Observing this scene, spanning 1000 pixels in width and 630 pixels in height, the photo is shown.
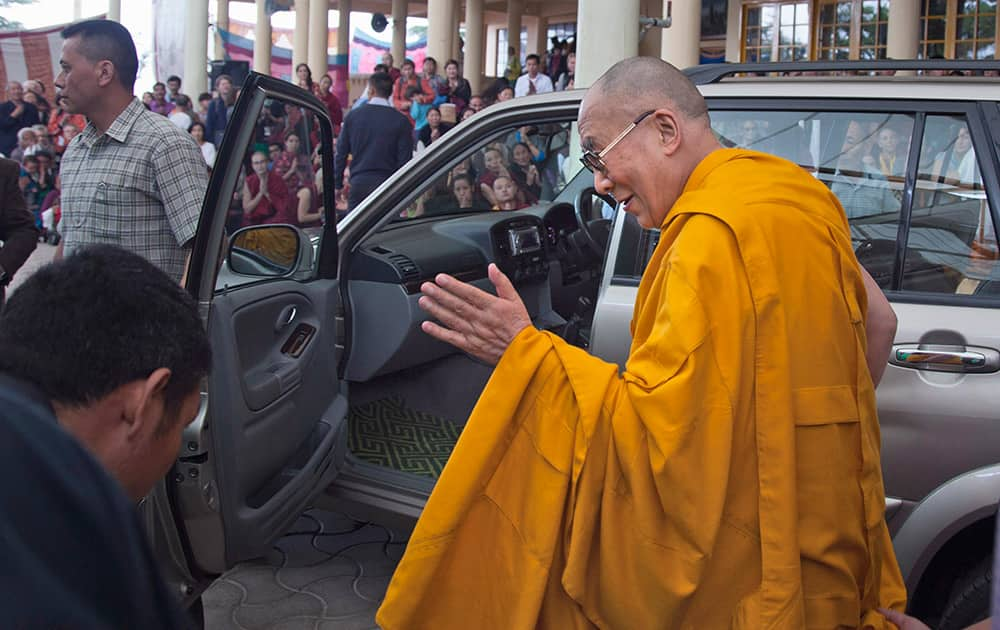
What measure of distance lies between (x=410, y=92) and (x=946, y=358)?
10634 mm

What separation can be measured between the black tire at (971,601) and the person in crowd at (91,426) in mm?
2036

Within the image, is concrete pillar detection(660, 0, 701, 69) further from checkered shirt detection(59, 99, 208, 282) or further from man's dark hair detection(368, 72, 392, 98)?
checkered shirt detection(59, 99, 208, 282)

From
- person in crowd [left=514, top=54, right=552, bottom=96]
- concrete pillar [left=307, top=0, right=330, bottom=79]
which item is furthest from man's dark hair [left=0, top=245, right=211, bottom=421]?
concrete pillar [left=307, top=0, right=330, bottom=79]

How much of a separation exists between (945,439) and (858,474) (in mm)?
714

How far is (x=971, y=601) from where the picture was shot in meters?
2.52

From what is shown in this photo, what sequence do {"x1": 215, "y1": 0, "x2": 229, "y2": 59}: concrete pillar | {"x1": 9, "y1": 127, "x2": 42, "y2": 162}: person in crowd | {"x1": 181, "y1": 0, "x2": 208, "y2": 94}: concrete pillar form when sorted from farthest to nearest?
{"x1": 215, "y1": 0, "x2": 229, "y2": 59}: concrete pillar → {"x1": 181, "y1": 0, "x2": 208, "y2": 94}: concrete pillar → {"x1": 9, "y1": 127, "x2": 42, "y2": 162}: person in crowd

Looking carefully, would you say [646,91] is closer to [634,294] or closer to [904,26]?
[634,294]

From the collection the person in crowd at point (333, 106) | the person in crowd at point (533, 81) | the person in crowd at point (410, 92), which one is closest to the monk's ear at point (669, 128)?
the person in crowd at point (333, 106)

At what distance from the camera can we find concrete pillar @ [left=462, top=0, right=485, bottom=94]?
21391 millimetres

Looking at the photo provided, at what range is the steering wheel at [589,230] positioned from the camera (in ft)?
15.3

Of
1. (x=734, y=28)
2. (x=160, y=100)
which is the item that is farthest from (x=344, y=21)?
(x=734, y=28)

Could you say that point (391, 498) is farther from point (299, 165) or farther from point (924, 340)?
point (924, 340)

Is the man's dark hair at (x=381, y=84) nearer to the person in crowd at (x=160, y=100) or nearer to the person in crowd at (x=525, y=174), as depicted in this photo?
the person in crowd at (x=525, y=174)

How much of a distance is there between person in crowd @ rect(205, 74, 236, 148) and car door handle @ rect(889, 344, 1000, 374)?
37.4ft
